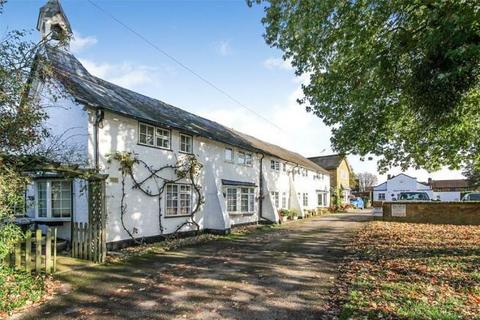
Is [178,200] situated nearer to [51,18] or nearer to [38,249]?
[38,249]

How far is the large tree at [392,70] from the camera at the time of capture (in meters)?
6.40

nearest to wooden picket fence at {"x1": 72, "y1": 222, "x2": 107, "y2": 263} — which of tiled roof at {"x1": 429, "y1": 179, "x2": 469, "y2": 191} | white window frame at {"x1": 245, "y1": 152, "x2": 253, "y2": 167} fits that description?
white window frame at {"x1": 245, "y1": 152, "x2": 253, "y2": 167}

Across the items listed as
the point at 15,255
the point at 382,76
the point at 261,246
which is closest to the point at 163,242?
the point at 261,246

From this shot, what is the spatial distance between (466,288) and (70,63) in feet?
56.5

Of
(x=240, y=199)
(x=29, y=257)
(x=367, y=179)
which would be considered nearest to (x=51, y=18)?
(x=29, y=257)

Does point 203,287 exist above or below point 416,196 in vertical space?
below

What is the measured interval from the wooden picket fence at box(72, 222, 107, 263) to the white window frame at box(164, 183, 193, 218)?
478 cm

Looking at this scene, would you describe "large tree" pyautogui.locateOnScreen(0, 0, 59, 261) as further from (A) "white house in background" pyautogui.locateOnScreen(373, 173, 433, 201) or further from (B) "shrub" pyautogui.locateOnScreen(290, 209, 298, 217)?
(A) "white house in background" pyautogui.locateOnScreen(373, 173, 433, 201)

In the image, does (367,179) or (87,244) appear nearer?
(87,244)

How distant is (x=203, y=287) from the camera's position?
311 inches

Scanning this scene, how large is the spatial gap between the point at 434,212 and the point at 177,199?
1773 centimetres

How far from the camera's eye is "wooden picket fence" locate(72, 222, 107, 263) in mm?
10693

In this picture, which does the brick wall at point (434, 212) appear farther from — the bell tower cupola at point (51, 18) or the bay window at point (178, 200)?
the bell tower cupola at point (51, 18)

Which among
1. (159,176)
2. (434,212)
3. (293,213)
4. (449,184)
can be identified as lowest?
(293,213)
